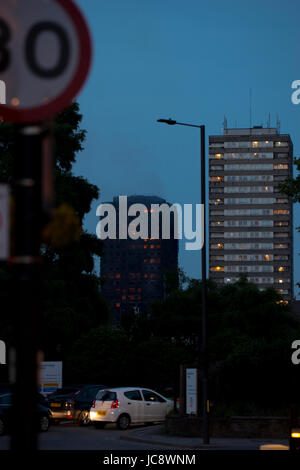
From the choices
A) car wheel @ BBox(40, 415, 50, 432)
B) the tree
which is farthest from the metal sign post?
the tree

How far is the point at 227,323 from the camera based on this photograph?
67.9 meters

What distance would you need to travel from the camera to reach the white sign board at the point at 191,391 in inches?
1107

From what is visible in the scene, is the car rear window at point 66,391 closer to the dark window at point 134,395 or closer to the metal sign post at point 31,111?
the dark window at point 134,395

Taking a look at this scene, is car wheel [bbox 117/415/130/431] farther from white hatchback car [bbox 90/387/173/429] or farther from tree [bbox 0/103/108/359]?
tree [bbox 0/103/108/359]

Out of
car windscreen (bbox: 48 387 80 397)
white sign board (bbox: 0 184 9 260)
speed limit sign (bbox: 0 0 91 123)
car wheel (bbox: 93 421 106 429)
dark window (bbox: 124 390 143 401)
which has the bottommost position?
car wheel (bbox: 93 421 106 429)

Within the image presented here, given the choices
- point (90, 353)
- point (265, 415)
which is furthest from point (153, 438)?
point (90, 353)

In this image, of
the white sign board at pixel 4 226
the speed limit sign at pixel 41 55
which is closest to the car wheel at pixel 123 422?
the white sign board at pixel 4 226

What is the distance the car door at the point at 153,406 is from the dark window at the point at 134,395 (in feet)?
0.90

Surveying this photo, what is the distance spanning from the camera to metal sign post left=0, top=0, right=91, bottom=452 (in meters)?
4.04

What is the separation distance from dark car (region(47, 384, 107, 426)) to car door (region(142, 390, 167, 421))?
2713mm

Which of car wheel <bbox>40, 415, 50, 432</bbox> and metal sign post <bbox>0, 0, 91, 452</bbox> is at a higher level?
metal sign post <bbox>0, 0, 91, 452</bbox>
